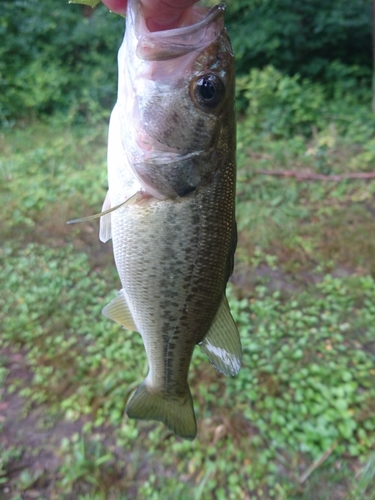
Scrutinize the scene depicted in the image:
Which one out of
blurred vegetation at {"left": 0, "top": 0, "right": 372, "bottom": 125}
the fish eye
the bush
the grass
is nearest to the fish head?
the fish eye

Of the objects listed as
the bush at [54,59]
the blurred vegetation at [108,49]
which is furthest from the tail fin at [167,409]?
the bush at [54,59]

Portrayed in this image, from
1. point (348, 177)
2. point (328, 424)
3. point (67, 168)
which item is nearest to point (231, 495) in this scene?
point (328, 424)

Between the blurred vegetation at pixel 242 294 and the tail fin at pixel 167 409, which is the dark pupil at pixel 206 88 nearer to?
the tail fin at pixel 167 409

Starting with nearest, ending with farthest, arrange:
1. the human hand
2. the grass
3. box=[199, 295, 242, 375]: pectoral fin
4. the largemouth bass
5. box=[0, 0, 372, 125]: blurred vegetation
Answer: the human hand, the largemouth bass, box=[199, 295, 242, 375]: pectoral fin, the grass, box=[0, 0, 372, 125]: blurred vegetation

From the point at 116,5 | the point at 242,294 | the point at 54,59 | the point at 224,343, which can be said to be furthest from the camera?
the point at 54,59

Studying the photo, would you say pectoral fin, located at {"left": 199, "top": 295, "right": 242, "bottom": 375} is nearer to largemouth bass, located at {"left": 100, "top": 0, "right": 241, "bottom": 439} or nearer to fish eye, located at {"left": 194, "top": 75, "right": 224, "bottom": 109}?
largemouth bass, located at {"left": 100, "top": 0, "right": 241, "bottom": 439}

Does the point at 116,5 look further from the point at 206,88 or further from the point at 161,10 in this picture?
the point at 206,88

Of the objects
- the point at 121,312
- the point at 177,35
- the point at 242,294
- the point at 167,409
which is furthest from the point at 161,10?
the point at 242,294
